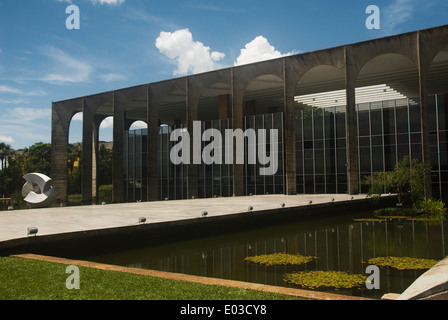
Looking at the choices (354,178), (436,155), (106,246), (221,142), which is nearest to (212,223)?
(106,246)

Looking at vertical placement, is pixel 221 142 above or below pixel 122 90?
below

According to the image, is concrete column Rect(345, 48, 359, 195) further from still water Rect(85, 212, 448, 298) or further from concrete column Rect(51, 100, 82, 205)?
concrete column Rect(51, 100, 82, 205)

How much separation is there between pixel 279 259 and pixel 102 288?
610cm

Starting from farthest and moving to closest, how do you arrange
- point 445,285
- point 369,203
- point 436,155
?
point 436,155, point 369,203, point 445,285

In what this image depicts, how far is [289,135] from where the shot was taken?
34.8 m

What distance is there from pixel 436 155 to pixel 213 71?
69.0ft

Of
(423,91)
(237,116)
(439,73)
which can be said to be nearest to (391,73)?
(439,73)

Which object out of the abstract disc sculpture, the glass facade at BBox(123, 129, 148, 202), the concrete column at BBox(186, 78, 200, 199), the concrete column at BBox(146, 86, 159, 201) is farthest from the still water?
the glass facade at BBox(123, 129, 148, 202)

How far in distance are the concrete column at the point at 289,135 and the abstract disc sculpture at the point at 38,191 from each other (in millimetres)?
19990

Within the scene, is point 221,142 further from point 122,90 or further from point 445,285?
point 445,285

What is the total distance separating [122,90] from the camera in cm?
4503

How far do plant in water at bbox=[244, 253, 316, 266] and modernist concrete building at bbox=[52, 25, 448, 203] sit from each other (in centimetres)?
2136

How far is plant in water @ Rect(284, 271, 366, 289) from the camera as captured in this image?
27.1ft

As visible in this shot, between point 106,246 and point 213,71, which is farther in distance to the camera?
point 213,71
